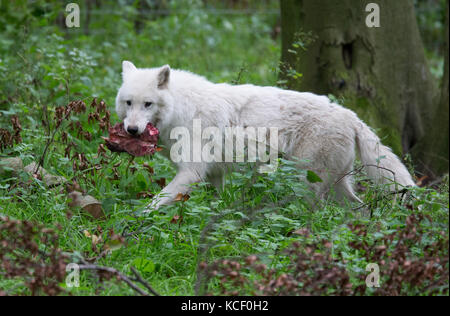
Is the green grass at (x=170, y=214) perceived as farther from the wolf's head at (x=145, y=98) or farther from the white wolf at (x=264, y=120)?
the wolf's head at (x=145, y=98)

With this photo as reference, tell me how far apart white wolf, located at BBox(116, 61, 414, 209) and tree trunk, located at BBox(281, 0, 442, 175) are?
1.16 metres

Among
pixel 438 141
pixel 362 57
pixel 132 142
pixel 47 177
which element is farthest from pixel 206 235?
pixel 438 141

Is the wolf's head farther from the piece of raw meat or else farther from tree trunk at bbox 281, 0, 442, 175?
tree trunk at bbox 281, 0, 442, 175

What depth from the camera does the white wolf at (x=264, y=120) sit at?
5027 millimetres

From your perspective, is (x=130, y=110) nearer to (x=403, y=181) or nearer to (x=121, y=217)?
(x=121, y=217)

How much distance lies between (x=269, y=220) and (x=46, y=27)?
547 cm

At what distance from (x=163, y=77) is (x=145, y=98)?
0.27m

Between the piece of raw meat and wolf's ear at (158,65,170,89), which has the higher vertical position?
wolf's ear at (158,65,170,89)

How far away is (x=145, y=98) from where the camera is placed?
16.3 feet

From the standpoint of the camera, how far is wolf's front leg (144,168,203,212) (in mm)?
4824

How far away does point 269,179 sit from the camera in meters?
4.54

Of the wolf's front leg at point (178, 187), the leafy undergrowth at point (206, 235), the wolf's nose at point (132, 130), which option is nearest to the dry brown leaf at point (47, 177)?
the leafy undergrowth at point (206, 235)

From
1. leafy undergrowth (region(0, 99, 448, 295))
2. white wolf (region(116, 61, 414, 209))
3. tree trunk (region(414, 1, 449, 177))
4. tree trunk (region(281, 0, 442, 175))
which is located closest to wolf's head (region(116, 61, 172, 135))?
white wolf (region(116, 61, 414, 209))
